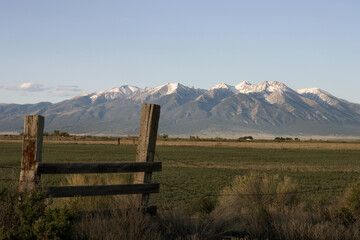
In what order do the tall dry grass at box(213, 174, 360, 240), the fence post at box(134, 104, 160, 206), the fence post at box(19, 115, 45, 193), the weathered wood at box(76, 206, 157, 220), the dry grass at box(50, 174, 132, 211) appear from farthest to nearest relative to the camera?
1. the tall dry grass at box(213, 174, 360, 240)
2. the fence post at box(134, 104, 160, 206)
3. the dry grass at box(50, 174, 132, 211)
4. the weathered wood at box(76, 206, 157, 220)
5. the fence post at box(19, 115, 45, 193)

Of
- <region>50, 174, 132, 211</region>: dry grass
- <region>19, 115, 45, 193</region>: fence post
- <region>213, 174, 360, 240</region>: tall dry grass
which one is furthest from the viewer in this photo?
<region>213, 174, 360, 240</region>: tall dry grass

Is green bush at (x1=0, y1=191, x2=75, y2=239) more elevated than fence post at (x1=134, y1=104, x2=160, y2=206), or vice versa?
fence post at (x1=134, y1=104, x2=160, y2=206)

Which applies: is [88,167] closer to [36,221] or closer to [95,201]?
[36,221]

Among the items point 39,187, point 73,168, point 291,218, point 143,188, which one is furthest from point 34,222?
point 291,218

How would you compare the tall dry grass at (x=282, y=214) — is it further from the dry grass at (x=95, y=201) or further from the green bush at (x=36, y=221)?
the green bush at (x=36, y=221)

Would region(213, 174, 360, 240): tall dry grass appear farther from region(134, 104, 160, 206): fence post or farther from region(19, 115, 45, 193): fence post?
region(19, 115, 45, 193): fence post

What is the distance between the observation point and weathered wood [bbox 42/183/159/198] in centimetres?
706

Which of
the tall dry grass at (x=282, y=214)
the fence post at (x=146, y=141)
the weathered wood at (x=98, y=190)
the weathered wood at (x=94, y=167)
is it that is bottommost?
the tall dry grass at (x=282, y=214)

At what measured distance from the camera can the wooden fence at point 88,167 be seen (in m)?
7.02

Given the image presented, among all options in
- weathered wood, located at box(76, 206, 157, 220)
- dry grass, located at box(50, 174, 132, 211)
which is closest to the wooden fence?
weathered wood, located at box(76, 206, 157, 220)

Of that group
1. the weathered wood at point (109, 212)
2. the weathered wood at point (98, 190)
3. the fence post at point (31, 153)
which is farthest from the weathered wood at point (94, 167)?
the weathered wood at point (109, 212)

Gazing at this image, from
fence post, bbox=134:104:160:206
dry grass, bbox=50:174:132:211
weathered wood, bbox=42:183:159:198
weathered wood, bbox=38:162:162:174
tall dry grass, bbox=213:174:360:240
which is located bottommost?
tall dry grass, bbox=213:174:360:240

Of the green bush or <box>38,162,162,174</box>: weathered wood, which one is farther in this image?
<box>38,162,162,174</box>: weathered wood

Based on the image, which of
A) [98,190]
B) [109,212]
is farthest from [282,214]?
[98,190]
